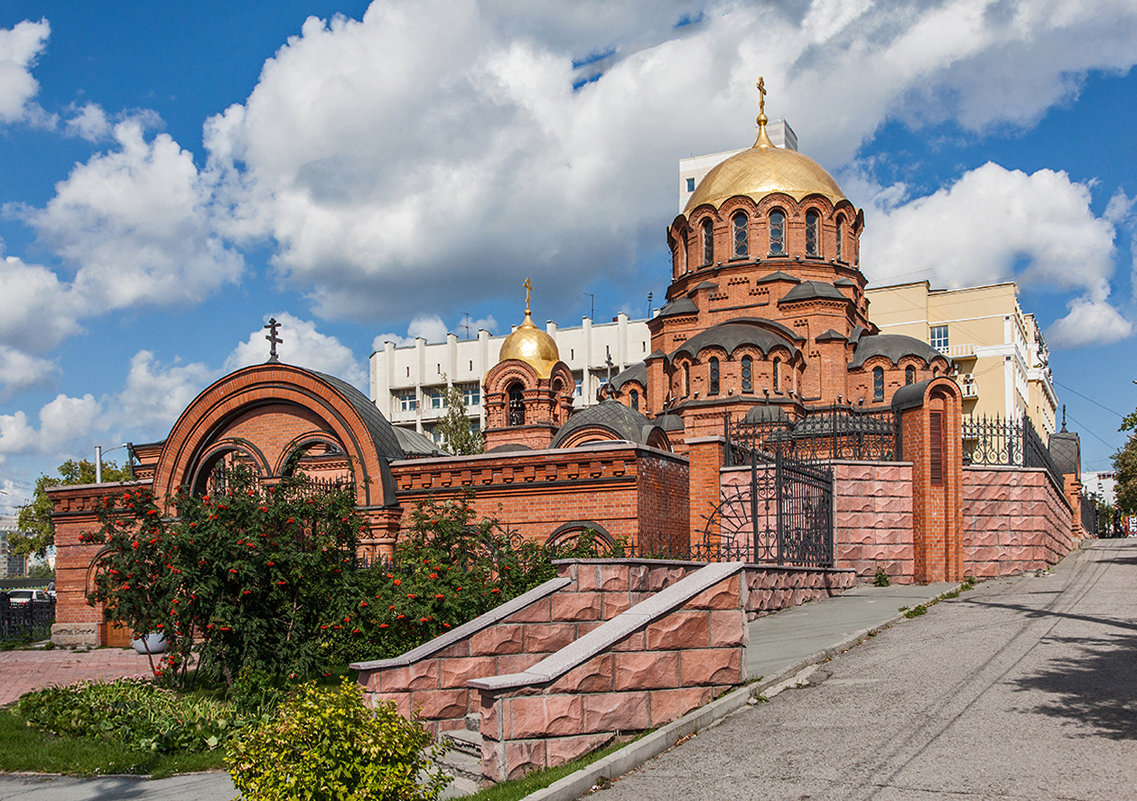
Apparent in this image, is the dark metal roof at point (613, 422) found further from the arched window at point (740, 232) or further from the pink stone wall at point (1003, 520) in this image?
the pink stone wall at point (1003, 520)

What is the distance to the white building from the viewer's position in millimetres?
64812

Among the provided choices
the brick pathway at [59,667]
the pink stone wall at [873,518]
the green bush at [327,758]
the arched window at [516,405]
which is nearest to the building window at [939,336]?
the arched window at [516,405]

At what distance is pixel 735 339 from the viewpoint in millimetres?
27797

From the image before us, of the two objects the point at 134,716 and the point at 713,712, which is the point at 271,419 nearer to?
the point at 134,716

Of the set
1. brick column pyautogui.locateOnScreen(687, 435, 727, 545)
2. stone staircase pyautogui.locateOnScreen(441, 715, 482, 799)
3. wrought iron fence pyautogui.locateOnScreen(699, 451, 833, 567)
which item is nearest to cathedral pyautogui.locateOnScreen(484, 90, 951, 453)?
brick column pyautogui.locateOnScreen(687, 435, 727, 545)

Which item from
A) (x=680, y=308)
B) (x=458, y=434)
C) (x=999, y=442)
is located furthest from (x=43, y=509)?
(x=999, y=442)

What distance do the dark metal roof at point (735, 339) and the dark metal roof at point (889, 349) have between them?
2694mm

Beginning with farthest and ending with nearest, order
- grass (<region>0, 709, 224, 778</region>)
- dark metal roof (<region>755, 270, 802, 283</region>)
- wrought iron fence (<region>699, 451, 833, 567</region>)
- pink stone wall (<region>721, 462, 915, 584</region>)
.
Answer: dark metal roof (<region>755, 270, 802, 283</region>), pink stone wall (<region>721, 462, 915, 584</region>), wrought iron fence (<region>699, 451, 833, 567</region>), grass (<region>0, 709, 224, 778</region>)

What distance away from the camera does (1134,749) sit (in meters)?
5.47

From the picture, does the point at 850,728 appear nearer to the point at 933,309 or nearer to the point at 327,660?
the point at 327,660

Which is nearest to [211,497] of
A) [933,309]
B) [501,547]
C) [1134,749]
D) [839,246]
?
[501,547]

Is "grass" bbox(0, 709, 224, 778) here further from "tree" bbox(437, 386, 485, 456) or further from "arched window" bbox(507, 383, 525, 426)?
"tree" bbox(437, 386, 485, 456)

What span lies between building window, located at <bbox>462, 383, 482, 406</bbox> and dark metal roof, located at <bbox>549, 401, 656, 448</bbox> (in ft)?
136

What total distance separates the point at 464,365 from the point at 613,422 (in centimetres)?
4387
